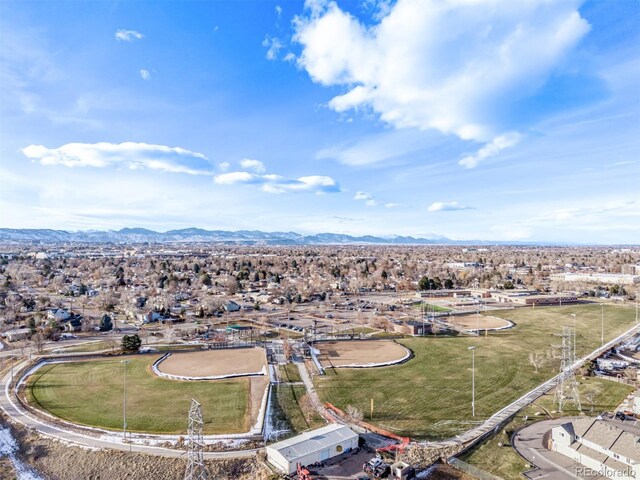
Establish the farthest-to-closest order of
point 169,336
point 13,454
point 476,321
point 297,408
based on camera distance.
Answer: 1. point 476,321
2. point 169,336
3. point 297,408
4. point 13,454

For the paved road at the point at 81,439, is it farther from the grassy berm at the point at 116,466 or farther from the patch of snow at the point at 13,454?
the patch of snow at the point at 13,454

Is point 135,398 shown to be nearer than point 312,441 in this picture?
No

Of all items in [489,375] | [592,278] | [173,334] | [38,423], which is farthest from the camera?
[592,278]

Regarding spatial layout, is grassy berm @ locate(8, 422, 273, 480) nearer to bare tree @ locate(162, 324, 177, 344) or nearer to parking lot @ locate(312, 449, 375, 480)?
parking lot @ locate(312, 449, 375, 480)

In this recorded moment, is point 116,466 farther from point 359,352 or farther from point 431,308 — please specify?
point 431,308

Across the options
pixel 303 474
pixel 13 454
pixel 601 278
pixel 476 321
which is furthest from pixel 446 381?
pixel 601 278

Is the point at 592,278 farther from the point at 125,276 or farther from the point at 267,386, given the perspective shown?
the point at 125,276

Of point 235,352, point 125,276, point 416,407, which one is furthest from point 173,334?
point 125,276
